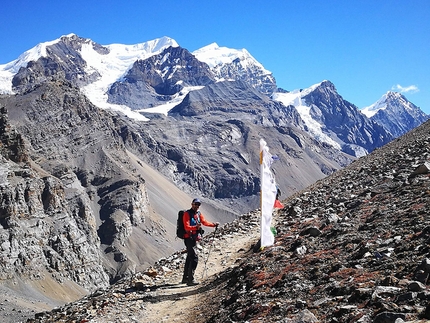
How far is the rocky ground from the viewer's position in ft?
26.0

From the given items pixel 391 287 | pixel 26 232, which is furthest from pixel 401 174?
pixel 26 232

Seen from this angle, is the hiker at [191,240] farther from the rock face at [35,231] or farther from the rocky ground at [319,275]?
the rock face at [35,231]

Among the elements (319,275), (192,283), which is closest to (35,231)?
(192,283)

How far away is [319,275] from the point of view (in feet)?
33.6

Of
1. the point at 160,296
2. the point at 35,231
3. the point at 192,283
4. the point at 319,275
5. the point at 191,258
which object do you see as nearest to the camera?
the point at 319,275

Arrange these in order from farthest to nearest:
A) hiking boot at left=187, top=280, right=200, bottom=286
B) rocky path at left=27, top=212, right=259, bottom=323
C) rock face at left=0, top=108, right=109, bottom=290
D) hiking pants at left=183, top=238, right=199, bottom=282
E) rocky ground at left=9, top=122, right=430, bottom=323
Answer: rock face at left=0, top=108, right=109, bottom=290
hiking pants at left=183, top=238, right=199, bottom=282
hiking boot at left=187, top=280, right=200, bottom=286
rocky path at left=27, top=212, right=259, bottom=323
rocky ground at left=9, top=122, right=430, bottom=323

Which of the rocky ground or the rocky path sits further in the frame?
the rocky path

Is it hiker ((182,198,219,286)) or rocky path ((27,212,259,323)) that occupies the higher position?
hiker ((182,198,219,286))

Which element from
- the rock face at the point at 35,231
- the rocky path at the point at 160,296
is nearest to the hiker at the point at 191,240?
the rocky path at the point at 160,296

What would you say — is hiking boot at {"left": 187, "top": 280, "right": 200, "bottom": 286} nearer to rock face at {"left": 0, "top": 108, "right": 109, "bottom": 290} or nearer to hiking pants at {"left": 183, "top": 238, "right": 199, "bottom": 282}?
hiking pants at {"left": 183, "top": 238, "right": 199, "bottom": 282}

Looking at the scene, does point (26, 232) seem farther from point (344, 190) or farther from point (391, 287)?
point (391, 287)

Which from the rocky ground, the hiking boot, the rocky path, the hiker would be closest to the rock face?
the rocky path

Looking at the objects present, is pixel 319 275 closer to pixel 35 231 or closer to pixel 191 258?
pixel 191 258

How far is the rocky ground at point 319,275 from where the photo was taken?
7.92 metres
